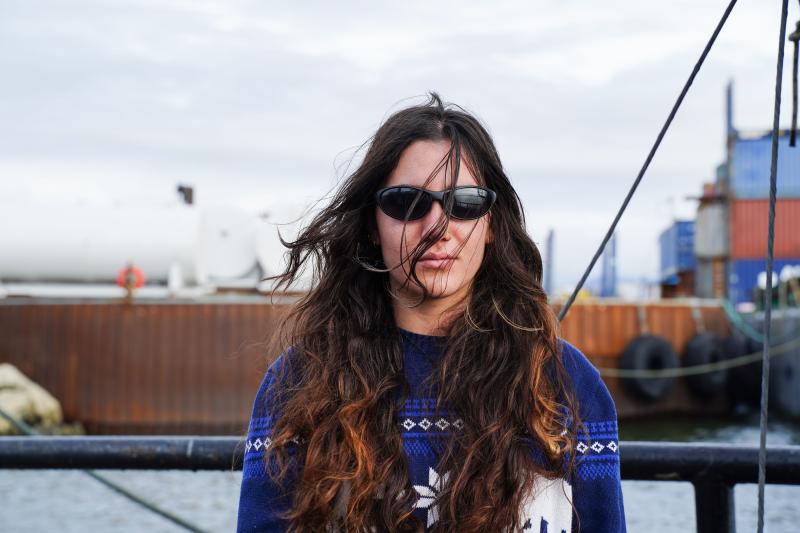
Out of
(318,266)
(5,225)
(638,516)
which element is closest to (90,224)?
(5,225)

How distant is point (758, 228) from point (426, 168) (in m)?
30.2

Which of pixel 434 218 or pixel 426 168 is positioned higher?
pixel 426 168

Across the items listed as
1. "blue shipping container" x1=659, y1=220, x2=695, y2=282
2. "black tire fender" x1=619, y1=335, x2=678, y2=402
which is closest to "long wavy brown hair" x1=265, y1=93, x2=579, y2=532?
"black tire fender" x1=619, y1=335, x2=678, y2=402

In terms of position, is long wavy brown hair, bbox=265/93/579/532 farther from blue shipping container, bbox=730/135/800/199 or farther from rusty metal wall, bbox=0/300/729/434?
blue shipping container, bbox=730/135/800/199

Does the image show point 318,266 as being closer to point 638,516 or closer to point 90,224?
point 638,516

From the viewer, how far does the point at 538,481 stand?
5.86 ft

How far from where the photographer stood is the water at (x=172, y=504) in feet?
34.3

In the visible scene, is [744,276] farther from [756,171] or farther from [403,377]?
[403,377]

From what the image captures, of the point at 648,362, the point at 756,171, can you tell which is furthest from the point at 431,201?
the point at 756,171

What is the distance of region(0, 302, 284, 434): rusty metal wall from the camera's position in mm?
16250

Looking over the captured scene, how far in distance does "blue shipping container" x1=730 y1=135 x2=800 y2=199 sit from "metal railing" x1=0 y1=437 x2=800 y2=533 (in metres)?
29.5

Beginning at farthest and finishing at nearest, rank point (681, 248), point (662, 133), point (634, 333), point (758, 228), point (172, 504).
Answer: point (681, 248), point (758, 228), point (634, 333), point (172, 504), point (662, 133)

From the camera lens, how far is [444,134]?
6.27 ft

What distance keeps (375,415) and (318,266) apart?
474 millimetres
